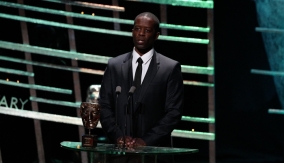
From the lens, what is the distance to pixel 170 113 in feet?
11.7

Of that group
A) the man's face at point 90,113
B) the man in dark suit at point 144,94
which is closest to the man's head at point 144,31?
the man in dark suit at point 144,94

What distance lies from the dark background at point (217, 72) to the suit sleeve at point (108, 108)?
8.03 ft

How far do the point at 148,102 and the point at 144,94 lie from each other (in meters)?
0.05

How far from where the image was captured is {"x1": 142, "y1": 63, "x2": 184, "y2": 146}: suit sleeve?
3500 millimetres

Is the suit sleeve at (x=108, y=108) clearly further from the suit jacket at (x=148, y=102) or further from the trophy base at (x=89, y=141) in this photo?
the trophy base at (x=89, y=141)

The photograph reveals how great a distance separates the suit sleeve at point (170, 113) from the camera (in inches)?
138

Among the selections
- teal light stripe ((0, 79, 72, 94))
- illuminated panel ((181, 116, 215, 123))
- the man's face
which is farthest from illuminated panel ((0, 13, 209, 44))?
the man's face

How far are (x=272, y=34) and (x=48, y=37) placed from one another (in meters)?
2.16

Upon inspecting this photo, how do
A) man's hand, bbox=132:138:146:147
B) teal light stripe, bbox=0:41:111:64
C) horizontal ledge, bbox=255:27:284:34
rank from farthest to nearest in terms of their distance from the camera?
teal light stripe, bbox=0:41:111:64
horizontal ledge, bbox=255:27:284:34
man's hand, bbox=132:138:146:147

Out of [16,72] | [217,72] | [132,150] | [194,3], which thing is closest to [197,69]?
[217,72]

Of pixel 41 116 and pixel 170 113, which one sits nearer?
pixel 170 113

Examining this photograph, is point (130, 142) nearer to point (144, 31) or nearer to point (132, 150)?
point (132, 150)

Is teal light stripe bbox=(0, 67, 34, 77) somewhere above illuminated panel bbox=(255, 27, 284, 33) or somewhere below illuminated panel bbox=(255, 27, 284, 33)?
below

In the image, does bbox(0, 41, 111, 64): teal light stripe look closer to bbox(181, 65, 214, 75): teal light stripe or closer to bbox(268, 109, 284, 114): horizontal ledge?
bbox(181, 65, 214, 75): teal light stripe
